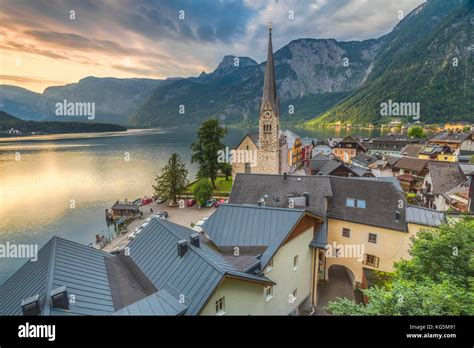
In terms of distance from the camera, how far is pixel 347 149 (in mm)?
57094

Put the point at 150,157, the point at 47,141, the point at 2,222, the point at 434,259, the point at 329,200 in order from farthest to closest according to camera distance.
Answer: the point at 47,141
the point at 150,157
the point at 2,222
the point at 329,200
the point at 434,259

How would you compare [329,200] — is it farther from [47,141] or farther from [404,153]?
[47,141]

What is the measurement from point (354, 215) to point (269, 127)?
1920 cm

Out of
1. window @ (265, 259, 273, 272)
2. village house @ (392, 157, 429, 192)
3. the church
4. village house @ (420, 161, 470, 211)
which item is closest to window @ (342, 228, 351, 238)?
window @ (265, 259, 273, 272)

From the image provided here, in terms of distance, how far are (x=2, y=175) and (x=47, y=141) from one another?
2672 inches

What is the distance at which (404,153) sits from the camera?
49406 mm

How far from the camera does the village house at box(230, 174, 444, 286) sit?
1366 cm

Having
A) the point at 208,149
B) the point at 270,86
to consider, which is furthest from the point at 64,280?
the point at 208,149

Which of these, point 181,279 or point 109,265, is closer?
point 181,279

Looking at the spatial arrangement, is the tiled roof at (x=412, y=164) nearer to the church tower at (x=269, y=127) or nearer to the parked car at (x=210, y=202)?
the church tower at (x=269, y=127)

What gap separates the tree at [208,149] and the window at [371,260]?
27.0m
